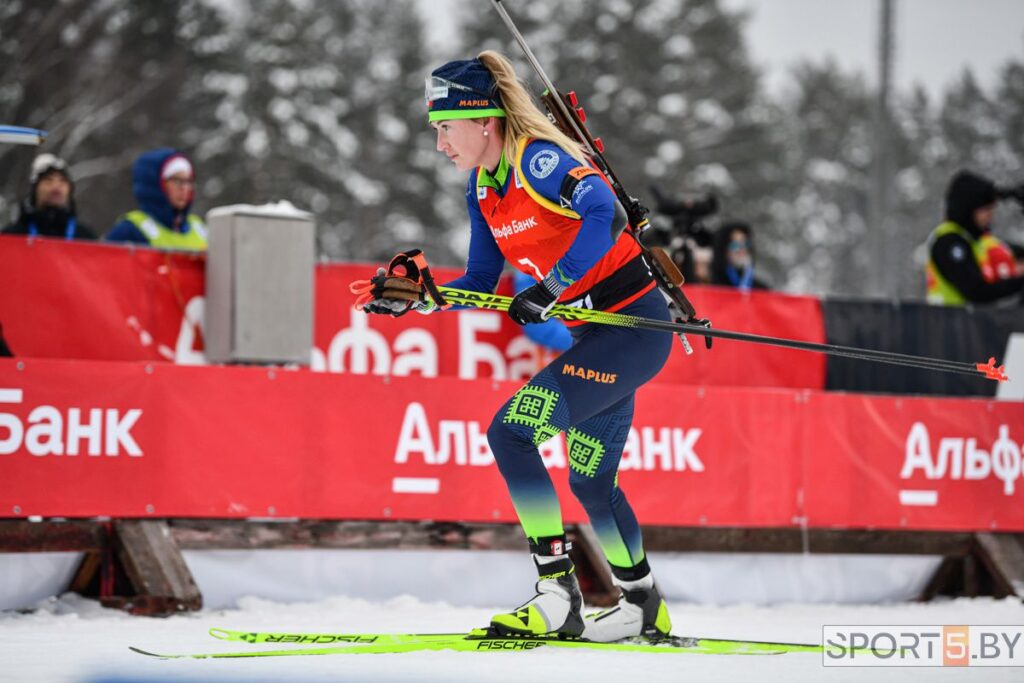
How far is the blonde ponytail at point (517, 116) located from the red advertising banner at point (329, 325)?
254 cm

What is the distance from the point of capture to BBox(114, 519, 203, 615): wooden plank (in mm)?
6672

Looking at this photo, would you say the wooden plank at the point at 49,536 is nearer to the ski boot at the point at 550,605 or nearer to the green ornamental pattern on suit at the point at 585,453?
the ski boot at the point at 550,605

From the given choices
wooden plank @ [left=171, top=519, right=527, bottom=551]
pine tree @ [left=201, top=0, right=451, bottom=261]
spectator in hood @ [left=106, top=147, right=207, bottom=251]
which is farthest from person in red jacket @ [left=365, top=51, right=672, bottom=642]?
pine tree @ [left=201, top=0, right=451, bottom=261]

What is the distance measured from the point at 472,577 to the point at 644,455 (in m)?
1.24

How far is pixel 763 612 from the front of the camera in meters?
8.03

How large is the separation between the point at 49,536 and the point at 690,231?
531 centimetres

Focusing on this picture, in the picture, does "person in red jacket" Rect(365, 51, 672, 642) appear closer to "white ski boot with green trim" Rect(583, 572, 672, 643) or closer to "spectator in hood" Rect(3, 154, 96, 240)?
"white ski boot with green trim" Rect(583, 572, 672, 643)

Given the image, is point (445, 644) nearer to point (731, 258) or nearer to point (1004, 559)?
point (1004, 559)

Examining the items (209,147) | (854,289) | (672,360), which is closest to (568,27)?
(209,147)

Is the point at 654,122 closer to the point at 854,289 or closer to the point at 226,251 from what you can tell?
the point at 854,289

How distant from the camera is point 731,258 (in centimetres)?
1013

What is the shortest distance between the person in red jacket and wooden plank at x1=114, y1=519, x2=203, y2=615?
6.76 feet

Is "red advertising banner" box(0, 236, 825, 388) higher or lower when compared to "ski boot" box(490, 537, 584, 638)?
higher

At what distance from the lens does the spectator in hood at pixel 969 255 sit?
10.4 metres
